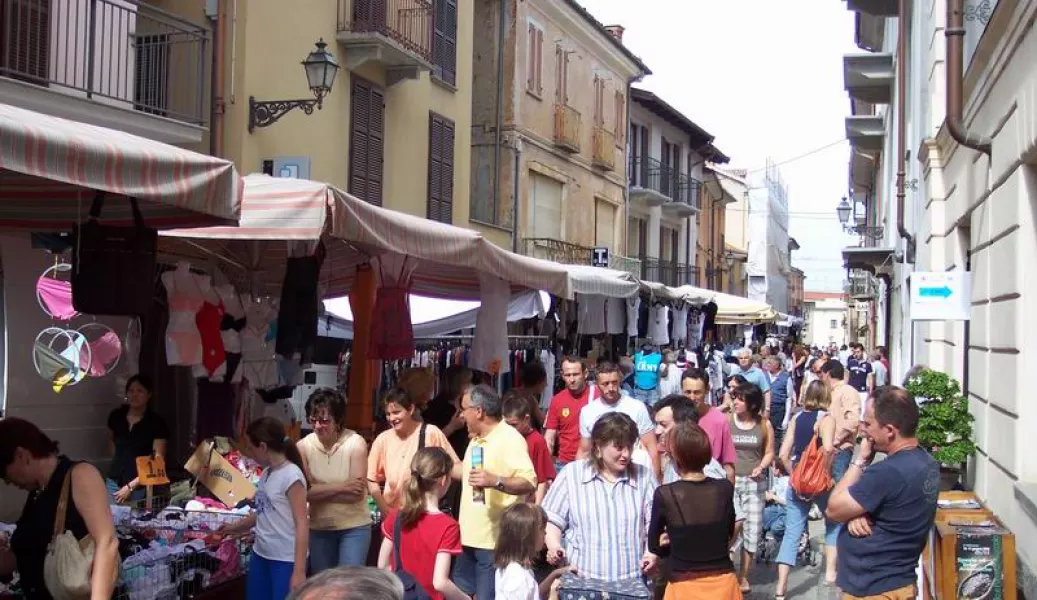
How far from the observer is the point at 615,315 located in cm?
1659

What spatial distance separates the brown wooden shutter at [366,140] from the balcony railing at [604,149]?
11574 mm

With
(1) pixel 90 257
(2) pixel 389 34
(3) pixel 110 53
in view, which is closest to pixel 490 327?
(3) pixel 110 53

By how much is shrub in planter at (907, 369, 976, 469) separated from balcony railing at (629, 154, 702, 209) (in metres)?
23.9

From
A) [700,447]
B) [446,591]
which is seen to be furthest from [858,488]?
[446,591]

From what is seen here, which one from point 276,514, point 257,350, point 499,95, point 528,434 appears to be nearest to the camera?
point 276,514

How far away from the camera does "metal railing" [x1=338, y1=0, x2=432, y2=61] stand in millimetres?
16172

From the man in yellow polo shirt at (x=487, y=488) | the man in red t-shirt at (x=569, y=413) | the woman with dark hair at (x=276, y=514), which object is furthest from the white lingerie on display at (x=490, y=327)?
the woman with dark hair at (x=276, y=514)

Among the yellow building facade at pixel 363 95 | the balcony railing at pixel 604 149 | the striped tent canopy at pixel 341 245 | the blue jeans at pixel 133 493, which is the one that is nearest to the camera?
the striped tent canopy at pixel 341 245

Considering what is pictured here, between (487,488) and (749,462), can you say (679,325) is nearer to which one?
(749,462)

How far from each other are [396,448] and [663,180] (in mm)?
29214

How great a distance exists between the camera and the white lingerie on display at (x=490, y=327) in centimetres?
1095

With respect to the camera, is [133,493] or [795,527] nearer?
[133,493]

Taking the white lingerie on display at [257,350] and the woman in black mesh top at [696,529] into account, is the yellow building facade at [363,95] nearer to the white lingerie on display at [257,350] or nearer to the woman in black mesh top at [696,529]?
the white lingerie on display at [257,350]

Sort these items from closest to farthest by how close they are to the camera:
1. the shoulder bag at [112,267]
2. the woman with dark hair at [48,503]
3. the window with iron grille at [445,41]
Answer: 1. the woman with dark hair at [48,503]
2. the shoulder bag at [112,267]
3. the window with iron grille at [445,41]
